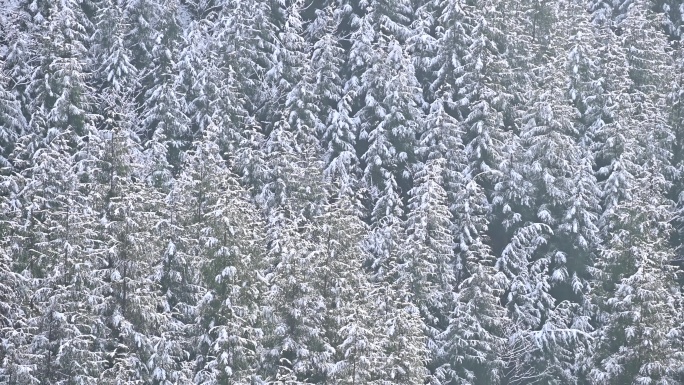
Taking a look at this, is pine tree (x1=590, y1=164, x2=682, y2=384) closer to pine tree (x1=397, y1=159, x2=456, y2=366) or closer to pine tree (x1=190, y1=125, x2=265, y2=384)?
pine tree (x1=397, y1=159, x2=456, y2=366)

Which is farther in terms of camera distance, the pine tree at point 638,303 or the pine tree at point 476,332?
the pine tree at point 476,332

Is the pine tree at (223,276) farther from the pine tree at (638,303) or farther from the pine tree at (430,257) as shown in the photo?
the pine tree at (638,303)

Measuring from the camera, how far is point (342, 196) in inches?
1384

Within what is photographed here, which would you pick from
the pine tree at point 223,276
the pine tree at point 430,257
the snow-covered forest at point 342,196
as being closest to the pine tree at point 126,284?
the snow-covered forest at point 342,196

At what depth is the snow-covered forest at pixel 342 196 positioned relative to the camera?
30359 millimetres

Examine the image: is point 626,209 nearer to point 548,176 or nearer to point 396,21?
point 548,176

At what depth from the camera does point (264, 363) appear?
105 ft

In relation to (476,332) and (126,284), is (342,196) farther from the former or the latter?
(126,284)

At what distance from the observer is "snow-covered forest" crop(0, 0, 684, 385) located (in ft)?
99.6

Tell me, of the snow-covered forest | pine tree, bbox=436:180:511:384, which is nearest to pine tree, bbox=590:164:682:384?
the snow-covered forest

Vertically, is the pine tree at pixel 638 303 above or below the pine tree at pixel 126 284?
above

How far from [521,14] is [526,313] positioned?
19361 millimetres

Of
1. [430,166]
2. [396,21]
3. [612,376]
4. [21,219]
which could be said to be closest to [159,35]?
[396,21]

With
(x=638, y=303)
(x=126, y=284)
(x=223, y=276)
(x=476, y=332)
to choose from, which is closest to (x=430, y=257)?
(x=476, y=332)
